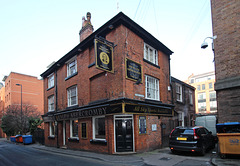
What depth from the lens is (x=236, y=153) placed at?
801 cm

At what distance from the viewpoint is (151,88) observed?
1380 centimetres

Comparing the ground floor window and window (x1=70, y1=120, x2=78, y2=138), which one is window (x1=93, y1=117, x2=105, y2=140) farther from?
window (x1=70, y1=120, x2=78, y2=138)

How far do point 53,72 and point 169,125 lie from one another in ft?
44.0

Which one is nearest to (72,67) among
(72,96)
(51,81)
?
(72,96)

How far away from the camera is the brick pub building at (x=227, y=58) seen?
32.1ft

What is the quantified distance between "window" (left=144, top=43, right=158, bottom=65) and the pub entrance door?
17.5ft

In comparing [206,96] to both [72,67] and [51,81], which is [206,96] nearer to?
[51,81]

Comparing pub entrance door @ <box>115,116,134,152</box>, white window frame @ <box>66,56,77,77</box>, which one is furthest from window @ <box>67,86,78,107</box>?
pub entrance door @ <box>115,116,134,152</box>

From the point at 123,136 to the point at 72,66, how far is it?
8.82 meters

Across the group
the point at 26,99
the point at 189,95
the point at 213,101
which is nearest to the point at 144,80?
the point at 189,95

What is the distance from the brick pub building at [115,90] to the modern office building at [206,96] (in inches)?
2095

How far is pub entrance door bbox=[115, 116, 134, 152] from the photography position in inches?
426

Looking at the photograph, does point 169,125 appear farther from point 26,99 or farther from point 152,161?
point 26,99

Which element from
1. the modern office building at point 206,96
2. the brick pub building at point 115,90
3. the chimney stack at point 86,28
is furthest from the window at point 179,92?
the modern office building at point 206,96
